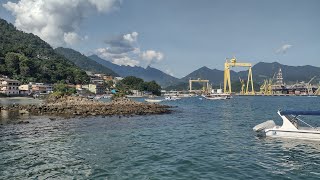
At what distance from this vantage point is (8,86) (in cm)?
14500

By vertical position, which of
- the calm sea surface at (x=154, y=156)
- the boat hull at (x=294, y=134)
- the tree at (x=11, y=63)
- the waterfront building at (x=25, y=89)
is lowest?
the calm sea surface at (x=154, y=156)

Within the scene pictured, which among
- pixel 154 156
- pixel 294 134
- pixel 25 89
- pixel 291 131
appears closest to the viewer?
pixel 154 156

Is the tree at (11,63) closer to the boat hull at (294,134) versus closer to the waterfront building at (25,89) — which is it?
the waterfront building at (25,89)

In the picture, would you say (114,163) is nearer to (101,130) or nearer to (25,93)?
(101,130)

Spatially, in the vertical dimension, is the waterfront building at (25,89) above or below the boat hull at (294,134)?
above

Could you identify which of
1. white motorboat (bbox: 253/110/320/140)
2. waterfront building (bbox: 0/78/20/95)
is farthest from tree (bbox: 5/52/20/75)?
white motorboat (bbox: 253/110/320/140)

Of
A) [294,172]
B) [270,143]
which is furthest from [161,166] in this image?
[270,143]

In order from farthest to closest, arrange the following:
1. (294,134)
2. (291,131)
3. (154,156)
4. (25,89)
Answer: (25,89), (291,131), (294,134), (154,156)

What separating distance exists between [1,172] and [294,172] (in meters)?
16.9

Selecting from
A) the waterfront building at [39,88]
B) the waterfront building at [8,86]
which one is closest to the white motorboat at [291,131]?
the waterfront building at [8,86]

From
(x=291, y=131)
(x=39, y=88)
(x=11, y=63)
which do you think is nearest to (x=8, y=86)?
(x=39, y=88)

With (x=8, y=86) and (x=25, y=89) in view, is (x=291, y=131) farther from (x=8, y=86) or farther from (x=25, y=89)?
(x=25, y=89)

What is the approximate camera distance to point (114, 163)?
1956cm

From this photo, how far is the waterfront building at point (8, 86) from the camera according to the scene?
5655 inches
